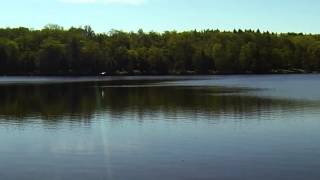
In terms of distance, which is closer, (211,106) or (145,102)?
(211,106)

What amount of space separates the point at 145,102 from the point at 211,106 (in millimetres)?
10684

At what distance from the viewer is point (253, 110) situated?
54.5 metres

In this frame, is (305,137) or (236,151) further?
(305,137)

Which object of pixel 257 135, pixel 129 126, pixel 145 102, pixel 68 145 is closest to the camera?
pixel 68 145

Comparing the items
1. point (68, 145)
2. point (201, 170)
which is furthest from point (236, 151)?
point (68, 145)

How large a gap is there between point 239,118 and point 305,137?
1245cm

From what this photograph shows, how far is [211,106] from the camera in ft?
196

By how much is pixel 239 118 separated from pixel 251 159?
19.5m

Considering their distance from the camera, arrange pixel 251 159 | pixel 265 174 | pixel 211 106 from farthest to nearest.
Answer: pixel 211 106, pixel 251 159, pixel 265 174

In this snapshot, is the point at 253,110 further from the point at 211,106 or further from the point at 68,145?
the point at 68,145

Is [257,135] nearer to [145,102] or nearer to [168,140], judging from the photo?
[168,140]

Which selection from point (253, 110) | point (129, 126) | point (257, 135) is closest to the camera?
point (257, 135)

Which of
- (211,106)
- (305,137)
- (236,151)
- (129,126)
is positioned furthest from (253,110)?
(236,151)

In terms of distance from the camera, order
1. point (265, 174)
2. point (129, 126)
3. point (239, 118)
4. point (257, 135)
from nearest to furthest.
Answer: point (265, 174)
point (257, 135)
point (129, 126)
point (239, 118)
